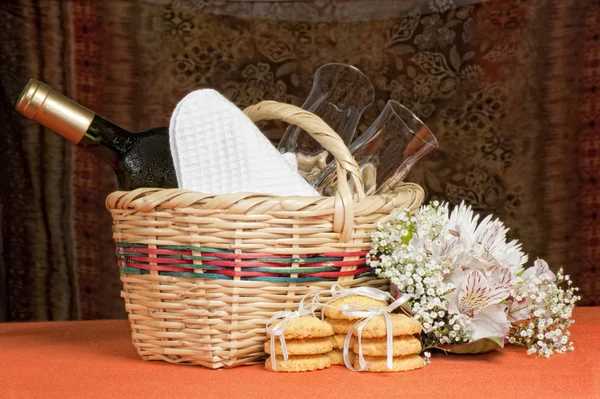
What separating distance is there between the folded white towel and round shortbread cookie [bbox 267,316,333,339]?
0.62ft

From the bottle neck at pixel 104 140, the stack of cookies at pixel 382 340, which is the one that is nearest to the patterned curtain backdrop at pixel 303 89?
the bottle neck at pixel 104 140

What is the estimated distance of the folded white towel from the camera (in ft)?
3.29

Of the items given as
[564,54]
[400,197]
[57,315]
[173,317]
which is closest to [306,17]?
[564,54]

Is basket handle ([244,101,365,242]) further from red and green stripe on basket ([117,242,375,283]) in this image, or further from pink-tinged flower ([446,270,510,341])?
pink-tinged flower ([446,270,510,341])

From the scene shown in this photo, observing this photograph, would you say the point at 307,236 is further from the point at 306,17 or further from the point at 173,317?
the point at 306,17

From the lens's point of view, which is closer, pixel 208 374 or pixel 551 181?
pixel 208 374

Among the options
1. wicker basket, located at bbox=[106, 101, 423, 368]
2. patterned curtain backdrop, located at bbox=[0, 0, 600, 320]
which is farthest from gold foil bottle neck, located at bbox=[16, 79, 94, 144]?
patterned curtain backdrop, located at bbox=[0, 0, 600, 320]

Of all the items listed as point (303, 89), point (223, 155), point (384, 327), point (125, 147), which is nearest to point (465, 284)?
point (384, 327)

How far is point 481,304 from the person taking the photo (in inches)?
37.9

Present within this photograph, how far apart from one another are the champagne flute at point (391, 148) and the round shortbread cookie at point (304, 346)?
28cm

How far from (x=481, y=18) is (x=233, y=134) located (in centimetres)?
162

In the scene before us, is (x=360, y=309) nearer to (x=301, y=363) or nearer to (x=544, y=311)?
(x=301, y=363)

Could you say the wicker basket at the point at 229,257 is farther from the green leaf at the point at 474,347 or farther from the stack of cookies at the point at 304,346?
the green leaf at the point at 474,347

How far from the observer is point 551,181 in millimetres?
2367
